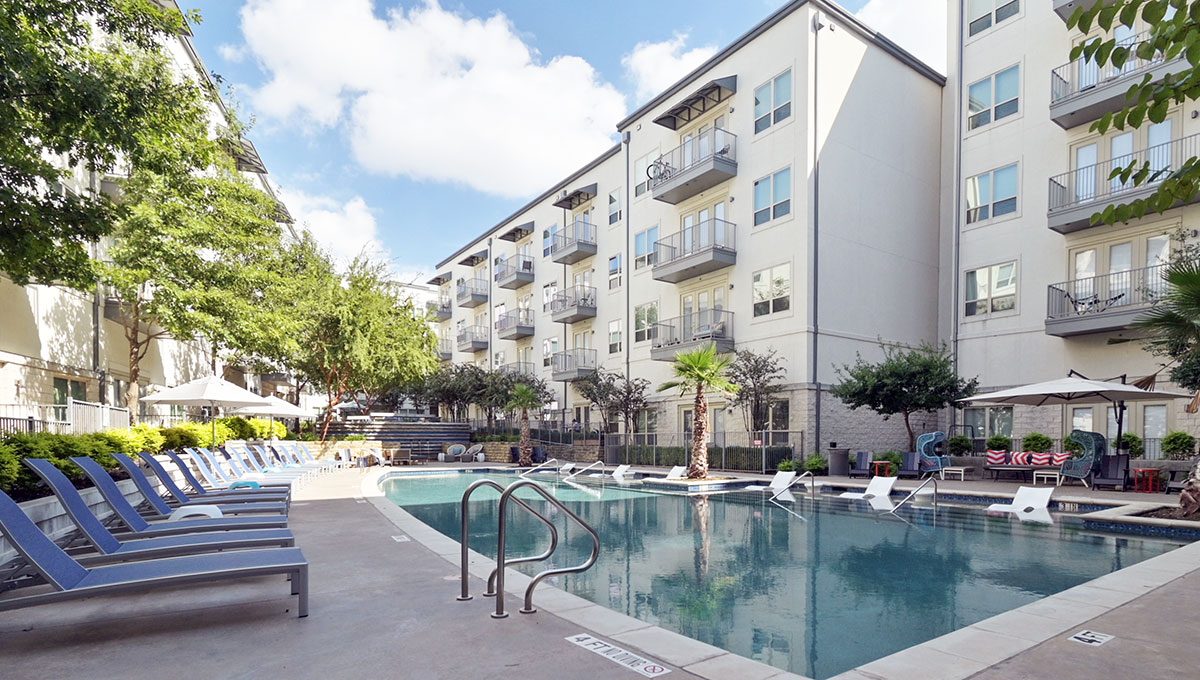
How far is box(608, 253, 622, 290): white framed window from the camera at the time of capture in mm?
30953

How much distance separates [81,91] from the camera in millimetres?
6848

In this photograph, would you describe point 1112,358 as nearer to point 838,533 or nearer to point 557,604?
point 838,533

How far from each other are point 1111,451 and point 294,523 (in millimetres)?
19507

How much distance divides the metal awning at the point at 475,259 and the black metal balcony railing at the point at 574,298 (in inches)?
452

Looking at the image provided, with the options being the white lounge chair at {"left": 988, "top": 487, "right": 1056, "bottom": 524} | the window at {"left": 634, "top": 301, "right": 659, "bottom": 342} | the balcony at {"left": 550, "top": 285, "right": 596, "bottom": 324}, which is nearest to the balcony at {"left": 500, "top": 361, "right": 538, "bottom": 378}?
the balcony at {"left": 550, "top": 285, "right": 596, "bottom": 324}

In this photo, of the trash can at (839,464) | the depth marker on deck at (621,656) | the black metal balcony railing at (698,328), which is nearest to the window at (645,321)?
the black metal balcony railing at (698,328)

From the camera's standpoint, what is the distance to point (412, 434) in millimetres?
32031

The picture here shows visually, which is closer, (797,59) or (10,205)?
(10,205)

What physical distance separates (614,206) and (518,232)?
32.6 ft

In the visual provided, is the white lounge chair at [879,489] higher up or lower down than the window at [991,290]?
lower down

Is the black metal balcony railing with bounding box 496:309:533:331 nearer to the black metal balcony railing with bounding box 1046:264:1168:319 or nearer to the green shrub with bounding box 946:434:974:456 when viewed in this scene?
the green shrub with bounding box 946:434:974:456

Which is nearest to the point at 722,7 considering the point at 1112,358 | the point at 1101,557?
the point at 1112,358

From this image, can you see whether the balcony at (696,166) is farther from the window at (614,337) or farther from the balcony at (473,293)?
the balcony at (473,293)

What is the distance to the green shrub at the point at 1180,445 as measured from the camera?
628 inches
